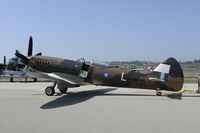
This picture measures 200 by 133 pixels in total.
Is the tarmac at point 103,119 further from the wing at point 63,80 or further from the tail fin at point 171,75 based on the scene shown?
the wing at point 63,80

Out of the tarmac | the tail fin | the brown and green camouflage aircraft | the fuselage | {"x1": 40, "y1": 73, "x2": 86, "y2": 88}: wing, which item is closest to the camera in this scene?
the tarmac

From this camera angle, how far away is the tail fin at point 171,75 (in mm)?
13859

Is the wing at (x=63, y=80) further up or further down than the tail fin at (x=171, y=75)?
further down

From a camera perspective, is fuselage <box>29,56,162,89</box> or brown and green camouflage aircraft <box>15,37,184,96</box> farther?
fuselage <box>29,56,162,89</box>

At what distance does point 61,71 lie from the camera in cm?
1616

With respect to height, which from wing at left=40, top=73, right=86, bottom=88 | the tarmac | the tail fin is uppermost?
the tail fin

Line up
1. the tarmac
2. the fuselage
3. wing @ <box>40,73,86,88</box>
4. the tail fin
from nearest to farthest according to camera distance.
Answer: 1. the tarmac
2. the tail fin
3. wing @ <box>40,73,86,88</box>
4. the fuselage

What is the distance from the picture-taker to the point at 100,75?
599 inches

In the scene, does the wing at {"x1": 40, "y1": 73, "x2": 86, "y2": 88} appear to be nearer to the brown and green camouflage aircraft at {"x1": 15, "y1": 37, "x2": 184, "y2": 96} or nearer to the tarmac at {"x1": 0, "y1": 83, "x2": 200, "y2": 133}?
the brown and green camouflage aircraft at {"x1": 15, "y1": 37, "x2": 184, "y2": 96}

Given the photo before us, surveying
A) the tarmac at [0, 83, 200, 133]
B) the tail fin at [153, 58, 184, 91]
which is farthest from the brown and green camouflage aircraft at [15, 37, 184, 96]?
the tarmac at [0, 83, 200, 133]

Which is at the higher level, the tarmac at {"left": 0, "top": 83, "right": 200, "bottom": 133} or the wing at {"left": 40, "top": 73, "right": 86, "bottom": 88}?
the wing at {"left": 40, "top": 73, "right": 86, "bottom": 88}

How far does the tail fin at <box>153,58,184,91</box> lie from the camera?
45.5 ft

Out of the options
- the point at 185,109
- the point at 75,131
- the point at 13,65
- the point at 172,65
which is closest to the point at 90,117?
the point at 75,131

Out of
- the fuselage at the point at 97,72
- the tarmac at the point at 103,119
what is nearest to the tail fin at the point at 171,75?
the fuselage at the point at 97,72
